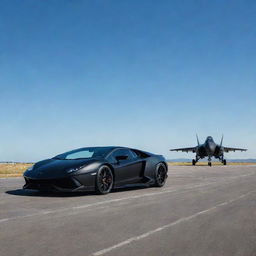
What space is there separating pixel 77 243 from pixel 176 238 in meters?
1.15

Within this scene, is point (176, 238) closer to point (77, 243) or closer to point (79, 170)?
point (77, 243)

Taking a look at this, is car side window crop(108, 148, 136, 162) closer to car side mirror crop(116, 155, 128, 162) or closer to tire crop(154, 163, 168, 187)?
car side mirror crop(116, 155, 128, 162)

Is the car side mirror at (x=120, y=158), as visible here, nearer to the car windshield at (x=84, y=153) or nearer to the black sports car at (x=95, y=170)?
the black sports car at (x=95, y=170)

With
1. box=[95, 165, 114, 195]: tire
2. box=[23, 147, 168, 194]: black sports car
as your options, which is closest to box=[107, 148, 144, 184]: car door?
box=[23, 147, 168, 194]: black sports car

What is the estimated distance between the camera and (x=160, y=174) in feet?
37.7

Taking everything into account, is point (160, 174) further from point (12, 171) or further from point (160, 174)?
point (12, 171)

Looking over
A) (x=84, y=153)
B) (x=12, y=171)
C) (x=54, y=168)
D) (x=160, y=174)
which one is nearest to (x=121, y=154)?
(x=84, y=153)

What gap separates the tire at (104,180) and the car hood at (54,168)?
0.32 meters

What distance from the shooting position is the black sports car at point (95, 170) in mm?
8344

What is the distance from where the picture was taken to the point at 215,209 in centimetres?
679

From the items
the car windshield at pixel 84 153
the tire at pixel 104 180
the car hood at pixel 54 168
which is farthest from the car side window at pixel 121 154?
the car hood at pixel 54 168

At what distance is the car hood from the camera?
27.6 feet

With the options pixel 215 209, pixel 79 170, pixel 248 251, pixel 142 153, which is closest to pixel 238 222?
pixel 215 209

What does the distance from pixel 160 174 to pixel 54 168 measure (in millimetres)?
3960
